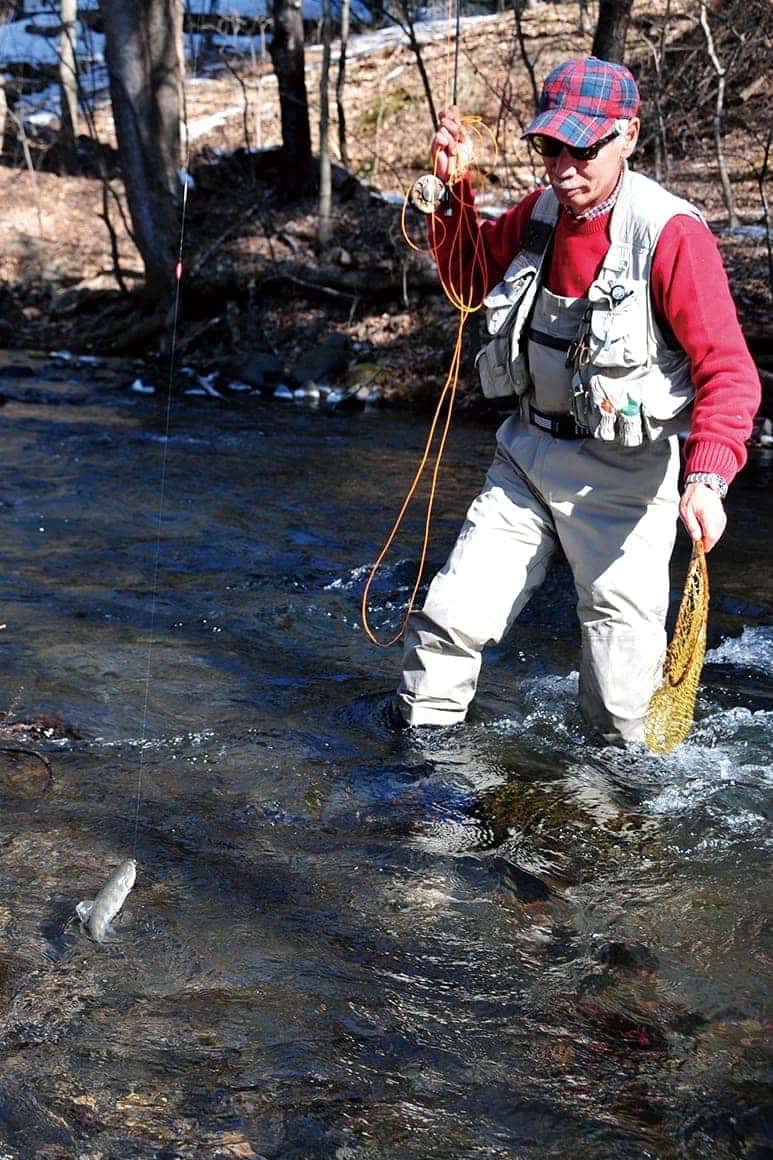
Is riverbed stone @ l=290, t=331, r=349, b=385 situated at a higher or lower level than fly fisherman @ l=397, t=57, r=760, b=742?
lower

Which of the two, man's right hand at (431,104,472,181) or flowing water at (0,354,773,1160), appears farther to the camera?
man's right hand at (431,104,472,181)

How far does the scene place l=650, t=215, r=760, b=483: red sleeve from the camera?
3742mm

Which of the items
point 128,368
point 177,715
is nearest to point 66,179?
point 128,368

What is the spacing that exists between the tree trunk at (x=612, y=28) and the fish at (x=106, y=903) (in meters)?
11.3

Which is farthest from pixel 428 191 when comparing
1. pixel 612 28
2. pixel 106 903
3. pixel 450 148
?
pixel 612 28

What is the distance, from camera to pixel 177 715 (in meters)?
5.15

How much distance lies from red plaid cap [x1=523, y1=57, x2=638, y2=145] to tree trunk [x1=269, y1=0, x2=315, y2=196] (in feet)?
51.4

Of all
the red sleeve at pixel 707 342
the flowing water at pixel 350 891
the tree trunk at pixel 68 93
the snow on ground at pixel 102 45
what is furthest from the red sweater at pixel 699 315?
the snow on ground at pixel 102 45

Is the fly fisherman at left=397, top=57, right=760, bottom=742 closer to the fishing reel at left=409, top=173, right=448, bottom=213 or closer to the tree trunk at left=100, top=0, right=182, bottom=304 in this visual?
the fishing reel at left=409, top=173, right=448, bottom=213

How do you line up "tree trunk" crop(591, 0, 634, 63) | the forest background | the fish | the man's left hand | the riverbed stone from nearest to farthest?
the fish, the man's left hand, "tree trunk" crop(591, 0, 634, 63), the riverbed stone, the forest background

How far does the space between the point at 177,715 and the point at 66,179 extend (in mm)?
21729

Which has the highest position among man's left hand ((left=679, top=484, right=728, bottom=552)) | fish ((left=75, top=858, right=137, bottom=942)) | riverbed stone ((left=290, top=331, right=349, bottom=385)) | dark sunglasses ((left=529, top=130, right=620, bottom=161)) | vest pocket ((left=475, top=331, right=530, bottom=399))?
dark sunglasses ((left=529, top=130, right=620, bottom=161))

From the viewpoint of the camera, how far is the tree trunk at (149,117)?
639 inches

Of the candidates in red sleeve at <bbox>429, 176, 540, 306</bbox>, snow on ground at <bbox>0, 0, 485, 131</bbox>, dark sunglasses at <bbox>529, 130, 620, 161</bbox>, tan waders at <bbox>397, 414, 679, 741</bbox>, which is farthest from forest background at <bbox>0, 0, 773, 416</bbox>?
dark sunglasses at <bbox>529, 130, 620, 161</bbox>
